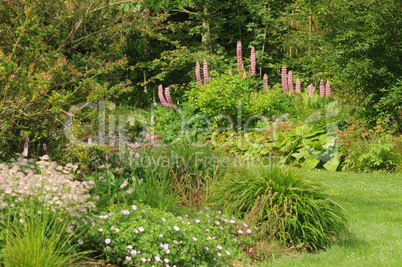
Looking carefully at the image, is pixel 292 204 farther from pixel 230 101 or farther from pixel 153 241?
pixel 230 101

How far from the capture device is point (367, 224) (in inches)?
215

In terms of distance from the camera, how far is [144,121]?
11023 mm

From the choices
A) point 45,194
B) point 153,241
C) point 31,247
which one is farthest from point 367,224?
point 31,247

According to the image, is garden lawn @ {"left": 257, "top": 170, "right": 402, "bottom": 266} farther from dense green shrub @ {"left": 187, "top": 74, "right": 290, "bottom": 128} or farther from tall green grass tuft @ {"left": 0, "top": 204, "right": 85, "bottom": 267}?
dense green shrub @ {"left": 187, "top": 74, "right": 290, "bottom": 128}

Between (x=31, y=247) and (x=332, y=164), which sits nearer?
(x=31, y=247)

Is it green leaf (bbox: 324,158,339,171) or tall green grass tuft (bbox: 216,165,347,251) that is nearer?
tall green grass tuft (bbox: 216,165,347,251)

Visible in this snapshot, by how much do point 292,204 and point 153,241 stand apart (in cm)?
171

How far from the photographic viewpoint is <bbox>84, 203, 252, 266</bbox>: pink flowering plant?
3.64 metres

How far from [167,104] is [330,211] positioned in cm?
759

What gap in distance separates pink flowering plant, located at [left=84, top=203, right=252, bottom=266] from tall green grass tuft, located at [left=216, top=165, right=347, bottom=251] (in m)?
0.58

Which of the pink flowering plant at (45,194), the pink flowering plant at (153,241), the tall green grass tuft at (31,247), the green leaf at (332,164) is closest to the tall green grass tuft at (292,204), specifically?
the pink flowering plant at (153,241)

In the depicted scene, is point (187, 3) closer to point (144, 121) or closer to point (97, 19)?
point (144, 121)

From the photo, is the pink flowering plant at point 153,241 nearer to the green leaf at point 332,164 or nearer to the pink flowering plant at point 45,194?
the pink flowering plant at point 45,194

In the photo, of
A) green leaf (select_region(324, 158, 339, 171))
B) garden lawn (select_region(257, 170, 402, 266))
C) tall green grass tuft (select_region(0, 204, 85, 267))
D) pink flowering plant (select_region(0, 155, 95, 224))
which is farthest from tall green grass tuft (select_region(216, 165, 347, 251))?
green leaf (select_region(324, 158, 339, 171))
